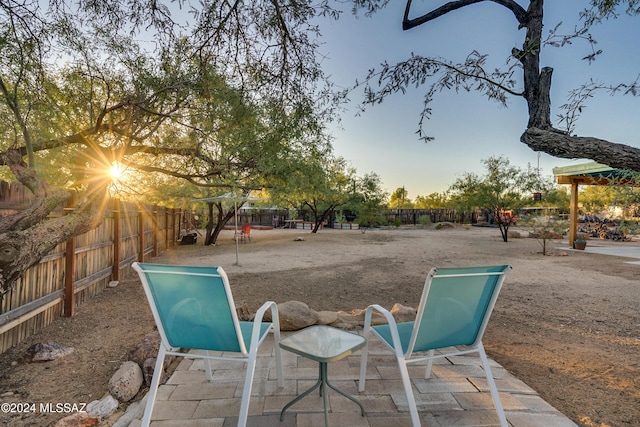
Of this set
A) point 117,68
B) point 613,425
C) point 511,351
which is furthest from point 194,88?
point 613,425

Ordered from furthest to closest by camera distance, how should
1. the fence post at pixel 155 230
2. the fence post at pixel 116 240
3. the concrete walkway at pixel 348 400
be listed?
the fence post at pixel 155 230 < the fence post at pixel 116 240 < the concrete walkway at pixel 348 400

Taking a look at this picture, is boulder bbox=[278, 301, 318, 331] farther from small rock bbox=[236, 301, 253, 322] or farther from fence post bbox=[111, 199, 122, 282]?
fence post bbox=[111, 199, 122, 282]

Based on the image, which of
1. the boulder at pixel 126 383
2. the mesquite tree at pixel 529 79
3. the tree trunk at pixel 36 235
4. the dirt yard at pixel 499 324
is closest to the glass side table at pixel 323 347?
the boulder at pixel 126 383

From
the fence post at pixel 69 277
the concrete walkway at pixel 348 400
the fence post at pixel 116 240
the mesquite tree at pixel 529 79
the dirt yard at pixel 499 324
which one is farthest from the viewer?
the fence post at pixel 116 240

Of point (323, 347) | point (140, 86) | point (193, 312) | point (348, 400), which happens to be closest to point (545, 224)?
point (348, 400)

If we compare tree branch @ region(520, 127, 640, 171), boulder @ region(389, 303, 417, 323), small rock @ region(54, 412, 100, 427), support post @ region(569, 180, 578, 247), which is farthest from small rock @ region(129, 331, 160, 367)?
support post @ region(569, 180, 578, 247)

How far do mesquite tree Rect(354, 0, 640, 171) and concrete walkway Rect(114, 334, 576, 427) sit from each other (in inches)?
60.3

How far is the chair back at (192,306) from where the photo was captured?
171 centimetres

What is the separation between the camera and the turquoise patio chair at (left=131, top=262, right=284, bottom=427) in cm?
170

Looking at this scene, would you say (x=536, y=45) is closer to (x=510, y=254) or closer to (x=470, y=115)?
(x=470, y=115)

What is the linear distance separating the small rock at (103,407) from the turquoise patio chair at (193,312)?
0.69 m

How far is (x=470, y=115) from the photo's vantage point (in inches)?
177

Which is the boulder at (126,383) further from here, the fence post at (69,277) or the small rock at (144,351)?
the fence post at (69,277)

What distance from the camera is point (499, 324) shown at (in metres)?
4.02
